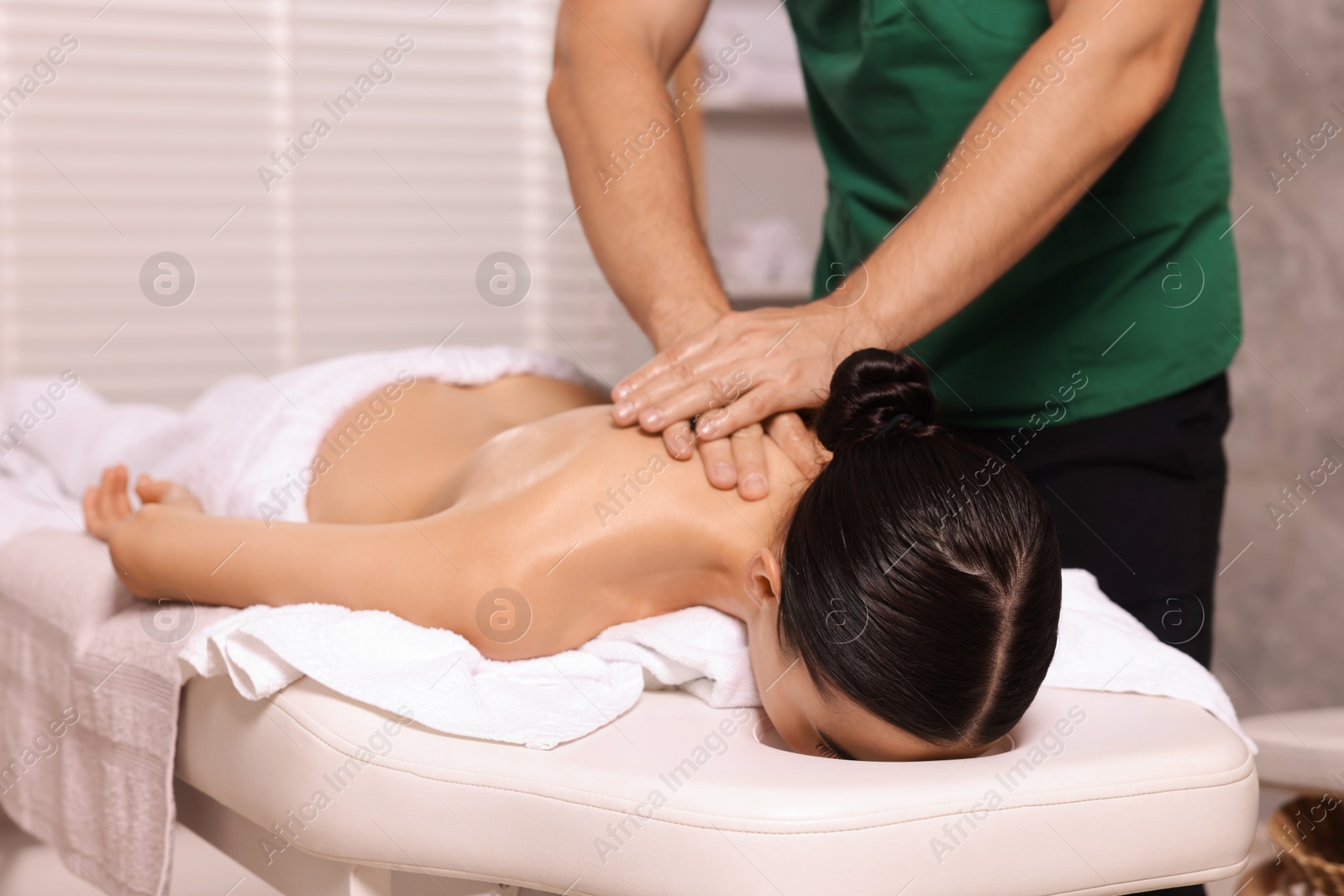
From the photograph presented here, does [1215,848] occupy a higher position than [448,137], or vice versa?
[448,137]

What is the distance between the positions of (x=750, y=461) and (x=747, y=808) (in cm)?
36

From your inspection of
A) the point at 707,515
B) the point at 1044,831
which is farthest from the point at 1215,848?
the point at 707,515

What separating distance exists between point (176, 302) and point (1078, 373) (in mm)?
2114

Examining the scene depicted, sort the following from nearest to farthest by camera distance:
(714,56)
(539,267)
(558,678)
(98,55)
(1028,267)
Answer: (558,678) → (1028,267) → (98,55) → (714,56) → (539,267)

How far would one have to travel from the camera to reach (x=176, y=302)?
2.69m

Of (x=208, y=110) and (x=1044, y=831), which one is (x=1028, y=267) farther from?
(x=208, y=110)

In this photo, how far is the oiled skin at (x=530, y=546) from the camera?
1.01 metres

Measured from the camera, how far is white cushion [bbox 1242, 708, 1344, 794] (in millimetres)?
1277

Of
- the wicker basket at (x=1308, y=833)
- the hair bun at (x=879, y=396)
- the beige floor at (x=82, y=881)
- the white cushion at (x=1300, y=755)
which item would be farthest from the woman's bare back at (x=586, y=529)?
the beige floor at (x=82, y=881)

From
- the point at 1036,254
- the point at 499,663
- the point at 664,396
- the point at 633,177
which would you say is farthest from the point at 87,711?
the point at 1036,254

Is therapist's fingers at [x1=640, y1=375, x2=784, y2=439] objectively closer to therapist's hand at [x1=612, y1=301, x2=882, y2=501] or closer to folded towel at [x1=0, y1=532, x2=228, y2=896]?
therapist's hand at [x1=612, y1=301, x2=882, y2=501]

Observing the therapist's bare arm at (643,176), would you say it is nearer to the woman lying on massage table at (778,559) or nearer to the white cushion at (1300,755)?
the woman lying on massage table at (778,559)

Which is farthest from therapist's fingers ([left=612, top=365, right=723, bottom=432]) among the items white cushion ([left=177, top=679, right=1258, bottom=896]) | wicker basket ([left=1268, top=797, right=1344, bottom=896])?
wicker basket ([left=1268, top=797, right=1344, bottom=896])

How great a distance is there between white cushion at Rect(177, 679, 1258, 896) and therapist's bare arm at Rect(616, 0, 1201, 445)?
32cm
